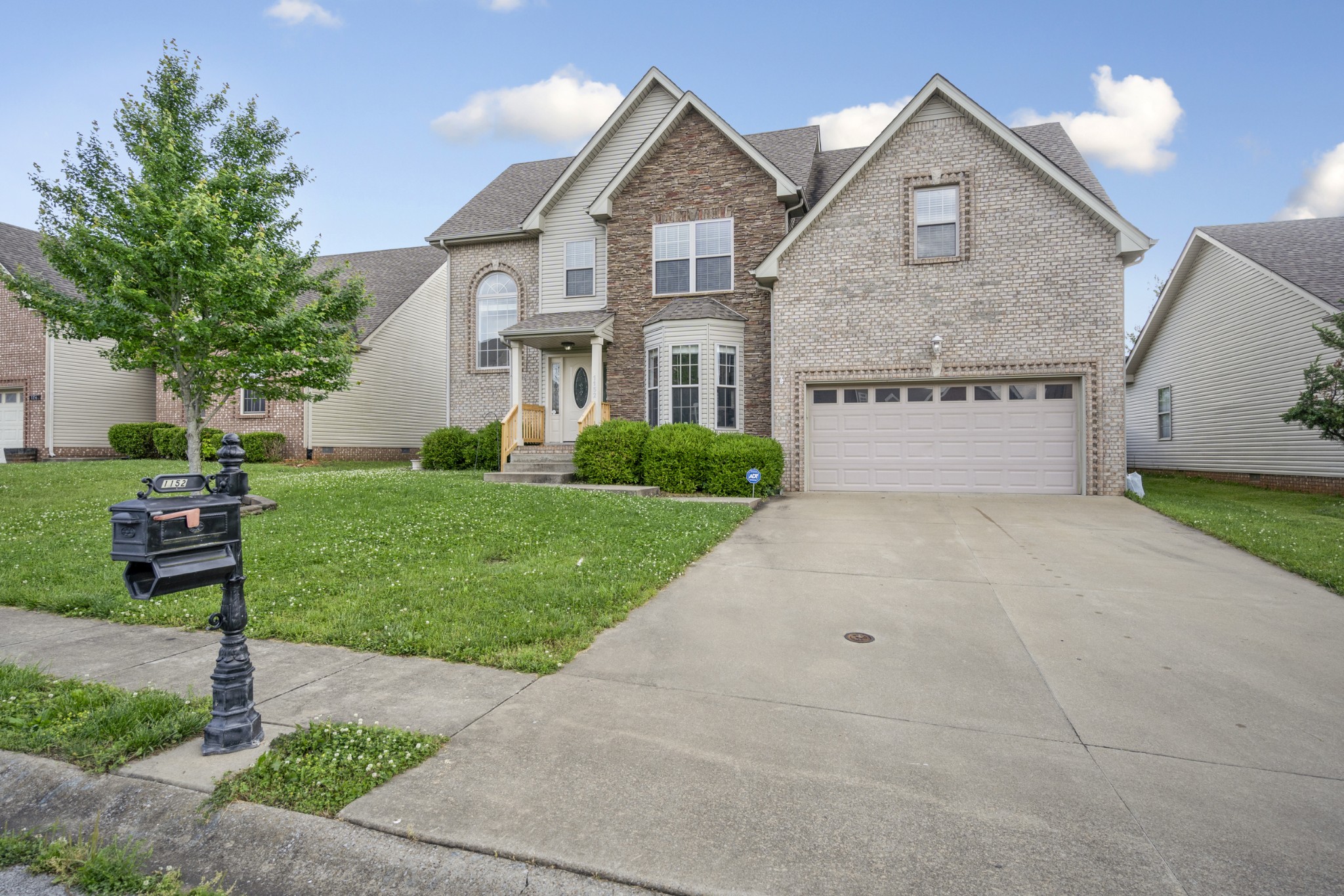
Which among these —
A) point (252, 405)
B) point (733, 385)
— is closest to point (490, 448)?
point (733, 385)

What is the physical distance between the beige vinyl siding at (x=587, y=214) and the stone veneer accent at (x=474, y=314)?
0.80 m

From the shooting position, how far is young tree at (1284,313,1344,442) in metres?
11.9

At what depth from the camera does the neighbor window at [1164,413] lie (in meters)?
20.6

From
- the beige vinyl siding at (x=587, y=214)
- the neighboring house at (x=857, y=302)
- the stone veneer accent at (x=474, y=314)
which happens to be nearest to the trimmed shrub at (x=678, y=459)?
→ the neighboring house at (x=857, y=302)

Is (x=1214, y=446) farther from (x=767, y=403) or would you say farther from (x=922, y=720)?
(x=922, y=720)

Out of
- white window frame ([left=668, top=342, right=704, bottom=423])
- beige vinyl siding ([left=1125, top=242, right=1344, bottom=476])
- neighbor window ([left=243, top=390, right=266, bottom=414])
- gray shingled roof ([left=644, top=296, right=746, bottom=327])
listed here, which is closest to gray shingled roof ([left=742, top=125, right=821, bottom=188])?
gray shingled roof ([left=644, top=296, right=746, bottom=327])

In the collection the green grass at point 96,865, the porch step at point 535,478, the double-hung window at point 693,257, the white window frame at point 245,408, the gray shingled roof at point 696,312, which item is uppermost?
the double-hung window at point 693,257

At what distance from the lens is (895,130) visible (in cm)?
1373

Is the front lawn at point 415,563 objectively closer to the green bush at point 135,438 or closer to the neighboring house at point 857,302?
the neighboring house at point 857,302

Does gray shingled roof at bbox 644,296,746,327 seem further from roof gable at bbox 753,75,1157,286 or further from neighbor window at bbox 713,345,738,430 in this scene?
roof gable at bbox 753,75,1157,286

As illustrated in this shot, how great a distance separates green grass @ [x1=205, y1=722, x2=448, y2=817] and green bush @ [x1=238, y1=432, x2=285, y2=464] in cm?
1872

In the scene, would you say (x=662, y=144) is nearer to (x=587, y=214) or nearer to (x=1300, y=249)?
(x=587, y=214)

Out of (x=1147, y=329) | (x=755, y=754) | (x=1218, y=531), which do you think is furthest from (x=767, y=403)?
(x=1147, y=329)

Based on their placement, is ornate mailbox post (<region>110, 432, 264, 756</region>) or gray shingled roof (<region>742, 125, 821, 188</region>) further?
gray shingled roof (<region>742, 125, 821, 188</region>)
